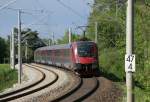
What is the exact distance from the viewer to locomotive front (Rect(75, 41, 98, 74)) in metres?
41.8

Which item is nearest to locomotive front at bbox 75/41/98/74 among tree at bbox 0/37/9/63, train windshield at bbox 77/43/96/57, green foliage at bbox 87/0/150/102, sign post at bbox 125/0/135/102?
train windshield at bbox 77/43/96/57

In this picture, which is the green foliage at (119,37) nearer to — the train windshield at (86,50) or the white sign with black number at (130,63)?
the white sign with black number at (130,63)

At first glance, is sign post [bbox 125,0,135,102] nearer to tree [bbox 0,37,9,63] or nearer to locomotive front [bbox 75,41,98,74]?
locomotive front [bbox 75,41,98,74]

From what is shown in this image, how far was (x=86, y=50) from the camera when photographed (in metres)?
42.5

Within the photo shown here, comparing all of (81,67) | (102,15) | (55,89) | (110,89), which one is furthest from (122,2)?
(102,15)

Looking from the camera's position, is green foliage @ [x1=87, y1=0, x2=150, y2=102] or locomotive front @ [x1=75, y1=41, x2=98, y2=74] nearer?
green foliage @ [x1=87, y1=0, x2=150, y2=102]

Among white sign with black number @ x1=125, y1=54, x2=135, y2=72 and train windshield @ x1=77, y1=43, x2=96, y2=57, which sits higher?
train windshield @ x1=77, y1=43, x2=96, y2=57

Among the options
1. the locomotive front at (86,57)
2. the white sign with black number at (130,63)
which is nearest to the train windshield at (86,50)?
the locomotive front at (86,57)

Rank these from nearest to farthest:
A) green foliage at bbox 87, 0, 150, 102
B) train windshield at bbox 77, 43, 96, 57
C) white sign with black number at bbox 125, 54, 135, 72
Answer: white sign with black number at bbox 125, 54, 135, 72 → green foliage at bbox 87, 0, 150, 102 → train windshield at bbox 77, 43, 96, 57

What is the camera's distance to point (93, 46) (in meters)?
42.4

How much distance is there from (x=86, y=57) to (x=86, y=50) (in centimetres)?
60

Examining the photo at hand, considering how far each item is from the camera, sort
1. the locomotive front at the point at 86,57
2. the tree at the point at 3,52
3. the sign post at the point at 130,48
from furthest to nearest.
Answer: the tree at the point at 3,52, the locomotive front at the point at 86,57, the sign post at the point at 130,48

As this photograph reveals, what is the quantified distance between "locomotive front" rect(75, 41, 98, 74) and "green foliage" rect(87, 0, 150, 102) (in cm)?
201

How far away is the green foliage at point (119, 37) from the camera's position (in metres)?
19.5
